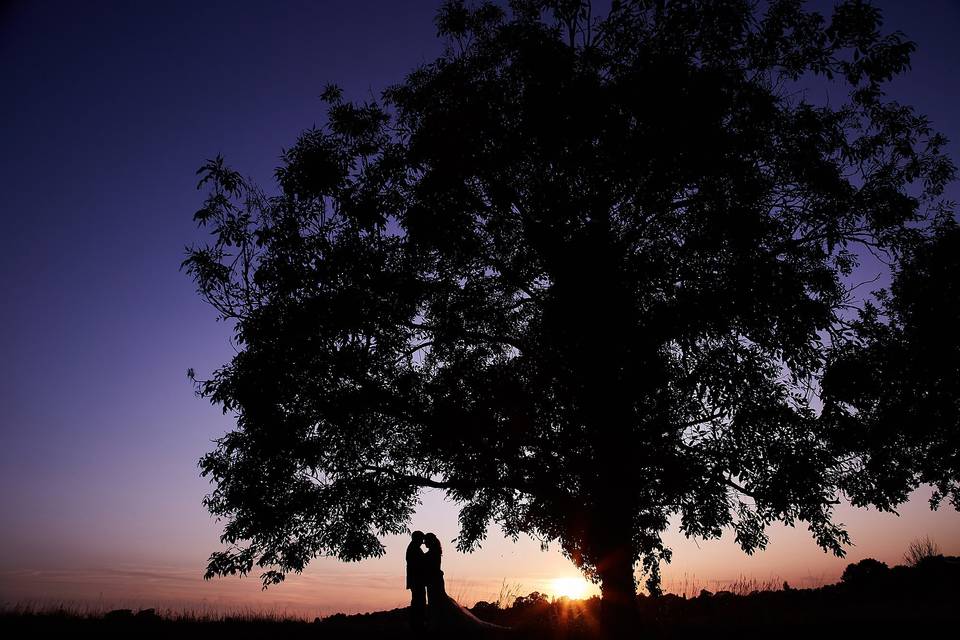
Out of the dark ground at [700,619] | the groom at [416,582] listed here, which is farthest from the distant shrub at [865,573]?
the groom at [416,582]

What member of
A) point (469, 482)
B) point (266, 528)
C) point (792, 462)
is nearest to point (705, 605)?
point (792, 462)

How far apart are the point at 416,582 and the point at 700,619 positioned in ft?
28.0

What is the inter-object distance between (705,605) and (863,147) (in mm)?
14316

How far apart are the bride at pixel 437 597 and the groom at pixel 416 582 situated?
0.78 feet

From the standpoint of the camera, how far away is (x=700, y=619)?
1644 cm

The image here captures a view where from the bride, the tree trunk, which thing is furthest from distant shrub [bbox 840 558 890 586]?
the bride

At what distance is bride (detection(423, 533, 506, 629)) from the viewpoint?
13734mm

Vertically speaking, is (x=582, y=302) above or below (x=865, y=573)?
above

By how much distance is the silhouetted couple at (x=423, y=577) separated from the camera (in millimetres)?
13336

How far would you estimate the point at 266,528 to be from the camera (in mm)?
14242

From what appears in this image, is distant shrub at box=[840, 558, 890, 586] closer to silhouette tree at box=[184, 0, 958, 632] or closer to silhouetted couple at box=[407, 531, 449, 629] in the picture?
silhouette tree at box=[184, 0, 958, 632]

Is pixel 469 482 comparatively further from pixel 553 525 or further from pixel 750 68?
pixel 750 68

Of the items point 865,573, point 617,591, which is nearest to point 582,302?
point 617,591

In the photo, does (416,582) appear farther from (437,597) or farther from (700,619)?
(700,619)
